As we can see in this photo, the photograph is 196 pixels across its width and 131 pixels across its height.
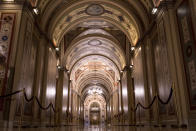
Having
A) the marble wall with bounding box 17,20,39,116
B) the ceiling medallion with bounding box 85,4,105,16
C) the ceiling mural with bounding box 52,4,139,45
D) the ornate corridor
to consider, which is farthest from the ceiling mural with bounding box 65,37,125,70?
the marble wall with bounding box 17,20,39,116

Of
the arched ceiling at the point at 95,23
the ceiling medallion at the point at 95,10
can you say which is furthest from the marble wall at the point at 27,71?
the ceiling medallion at the point at 95,10

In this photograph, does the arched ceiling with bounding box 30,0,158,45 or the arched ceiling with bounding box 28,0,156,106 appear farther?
the arched ceiling with bounding box 28,0,156,106

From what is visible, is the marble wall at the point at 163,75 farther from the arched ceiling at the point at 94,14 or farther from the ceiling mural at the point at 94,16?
the ceiling mural at the point at 94,16

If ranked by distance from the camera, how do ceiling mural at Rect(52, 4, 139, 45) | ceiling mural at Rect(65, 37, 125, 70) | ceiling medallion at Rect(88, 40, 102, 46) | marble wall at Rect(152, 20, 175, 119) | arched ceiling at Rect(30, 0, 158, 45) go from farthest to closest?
ceiling medallion at Rect(88, 40, 102, 46) < ceiling mural at Rect(65, 37, 125, 70) < ceiling mural at Rect(52, 4, 139, 45) < arched ceiling at Rect(30, 0, 158, 45) < marble wall at Rect(152, 20, 175, 119)

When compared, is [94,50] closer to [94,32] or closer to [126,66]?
[94,32]

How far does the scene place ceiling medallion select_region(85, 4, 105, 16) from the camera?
44.2 feet

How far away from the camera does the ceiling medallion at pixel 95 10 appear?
44.2 ft

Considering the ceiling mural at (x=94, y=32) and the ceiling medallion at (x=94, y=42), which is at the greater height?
the ceiling mural at (x=94, y=32)

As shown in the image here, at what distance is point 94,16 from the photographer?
14773 mm

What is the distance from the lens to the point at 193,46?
19.9 feet

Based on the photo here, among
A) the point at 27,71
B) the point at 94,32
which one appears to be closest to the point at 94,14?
the point at 94,32

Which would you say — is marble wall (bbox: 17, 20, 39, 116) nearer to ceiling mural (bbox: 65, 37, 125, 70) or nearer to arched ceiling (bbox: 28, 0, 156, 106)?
arched ceiling (bbox: 28, 0, 156, 106)

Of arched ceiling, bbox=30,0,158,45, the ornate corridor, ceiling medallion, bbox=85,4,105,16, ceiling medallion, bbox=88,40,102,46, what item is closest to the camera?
the ornate corridor

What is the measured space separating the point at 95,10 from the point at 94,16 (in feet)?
2.78
